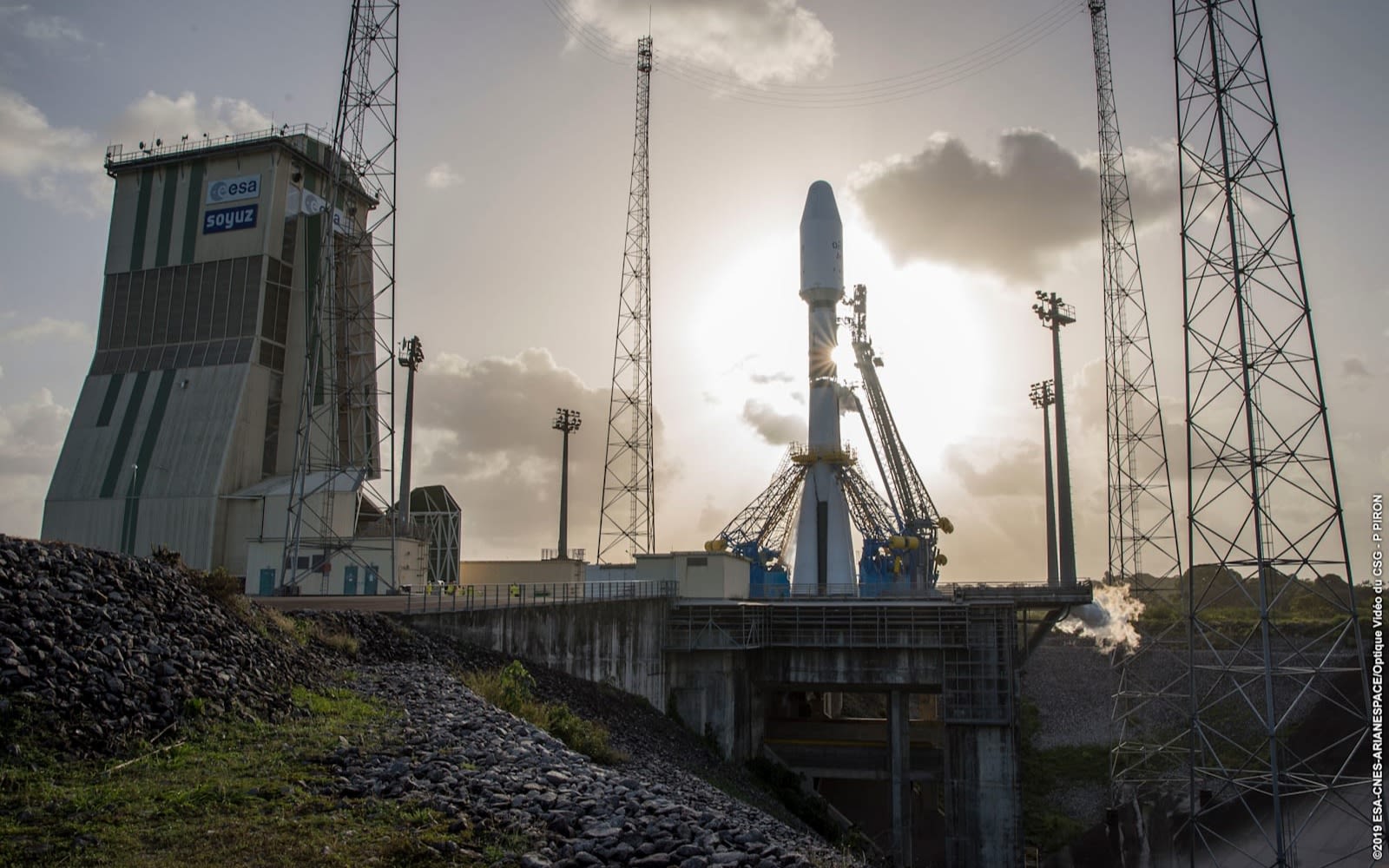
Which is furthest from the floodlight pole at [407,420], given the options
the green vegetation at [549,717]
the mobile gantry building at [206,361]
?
the green vegetation at [549,717]

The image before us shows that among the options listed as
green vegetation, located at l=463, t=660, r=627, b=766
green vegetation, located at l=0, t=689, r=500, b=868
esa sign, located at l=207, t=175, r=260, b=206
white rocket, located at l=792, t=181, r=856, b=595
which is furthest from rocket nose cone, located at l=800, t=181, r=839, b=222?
green vegetation, located at l=0, t=689, r=500, b=868

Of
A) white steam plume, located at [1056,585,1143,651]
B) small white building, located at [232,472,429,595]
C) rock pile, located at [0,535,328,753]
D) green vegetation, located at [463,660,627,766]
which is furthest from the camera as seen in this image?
white steam plume, located at [1056,585,1143,651]

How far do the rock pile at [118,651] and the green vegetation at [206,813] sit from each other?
53 centimetres

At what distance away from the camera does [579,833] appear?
36.7 feet

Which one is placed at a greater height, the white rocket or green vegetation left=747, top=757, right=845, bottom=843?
the white rocket

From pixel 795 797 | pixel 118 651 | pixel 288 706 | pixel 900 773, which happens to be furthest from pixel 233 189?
pixel 288 706

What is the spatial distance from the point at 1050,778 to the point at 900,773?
10.6 metres

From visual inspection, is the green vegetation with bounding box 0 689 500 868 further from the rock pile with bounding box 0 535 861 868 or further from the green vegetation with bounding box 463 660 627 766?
the green vegetation with bounding box 463 660 627 766

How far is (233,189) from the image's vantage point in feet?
177

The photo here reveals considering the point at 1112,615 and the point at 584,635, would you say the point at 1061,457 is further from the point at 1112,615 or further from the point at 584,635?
the point at 584,635

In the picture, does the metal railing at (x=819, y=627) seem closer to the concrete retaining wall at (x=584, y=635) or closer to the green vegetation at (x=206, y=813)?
the concrete retaining wall at (x=584, y=635)

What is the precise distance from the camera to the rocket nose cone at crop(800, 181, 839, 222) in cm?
5819

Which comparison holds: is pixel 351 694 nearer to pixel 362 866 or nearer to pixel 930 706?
pixel 362 866

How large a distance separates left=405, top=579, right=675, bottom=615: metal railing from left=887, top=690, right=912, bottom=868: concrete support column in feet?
32.1
